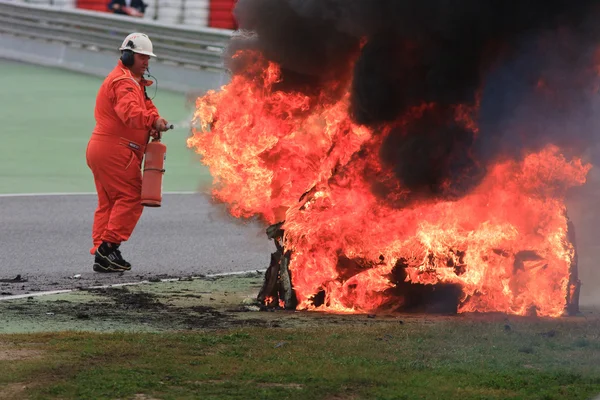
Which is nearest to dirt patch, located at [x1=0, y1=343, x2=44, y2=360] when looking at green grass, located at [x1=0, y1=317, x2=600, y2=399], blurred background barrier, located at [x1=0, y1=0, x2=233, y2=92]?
green grass, located at [x1=0, y1=317, x2=600, y2=399]

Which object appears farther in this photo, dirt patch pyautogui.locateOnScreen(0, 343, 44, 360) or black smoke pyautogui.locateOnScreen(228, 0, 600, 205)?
black smoke pyautogui.locateOnScreen(228, 0, 600, 205)

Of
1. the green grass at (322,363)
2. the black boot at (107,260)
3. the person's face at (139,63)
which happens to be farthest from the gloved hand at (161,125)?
the green grass at (322,363)

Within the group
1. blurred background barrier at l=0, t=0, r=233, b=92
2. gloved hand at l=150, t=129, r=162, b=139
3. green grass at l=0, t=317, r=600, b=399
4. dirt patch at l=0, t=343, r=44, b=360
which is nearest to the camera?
green grass at l=0, t=317, r=600, b=399

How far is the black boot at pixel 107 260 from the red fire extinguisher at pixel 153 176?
0.54 metres

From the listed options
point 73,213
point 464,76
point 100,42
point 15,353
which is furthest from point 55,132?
point 15,353

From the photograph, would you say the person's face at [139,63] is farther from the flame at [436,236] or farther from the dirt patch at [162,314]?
the flame at [436,236]

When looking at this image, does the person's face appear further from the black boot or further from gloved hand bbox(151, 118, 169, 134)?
the black boot

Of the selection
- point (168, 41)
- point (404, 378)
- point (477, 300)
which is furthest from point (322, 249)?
point (168, 41)

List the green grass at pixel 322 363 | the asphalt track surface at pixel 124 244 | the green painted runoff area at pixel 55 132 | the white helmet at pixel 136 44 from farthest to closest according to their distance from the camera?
the green painted runoff area at pixel 55 132 < the white helmet at pixel 136 44 < the asphalt track surface at pixel 124 244 < the green grass at pixel 322 363

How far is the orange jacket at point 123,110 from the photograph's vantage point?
1120 cm

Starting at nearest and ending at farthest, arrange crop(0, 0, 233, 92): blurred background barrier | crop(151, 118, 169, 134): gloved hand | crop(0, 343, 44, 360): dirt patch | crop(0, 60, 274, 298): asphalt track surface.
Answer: crop(0, 343, 44, 360): dirt patch → crop(151, 118, 169, 134): gloved hand → crop(0, 60, 274, 298): asphalt track surface → crop(0, 0, 233, 92): blurred background barrier

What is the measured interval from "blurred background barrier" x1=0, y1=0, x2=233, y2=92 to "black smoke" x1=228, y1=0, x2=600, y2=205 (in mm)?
14800

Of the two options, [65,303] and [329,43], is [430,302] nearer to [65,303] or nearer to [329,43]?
[329,43]

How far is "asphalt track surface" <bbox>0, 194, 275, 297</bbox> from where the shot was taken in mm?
11258
